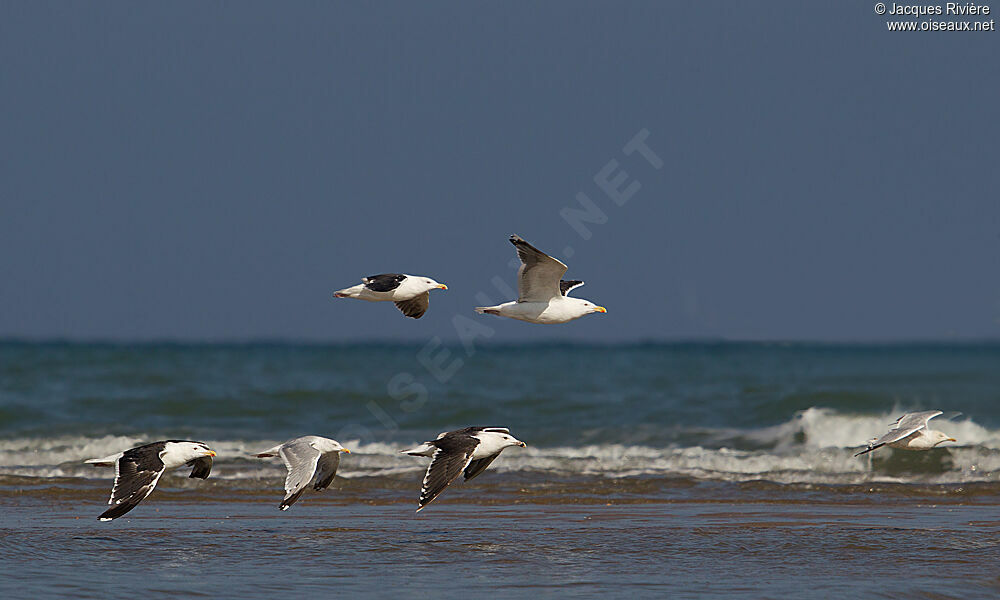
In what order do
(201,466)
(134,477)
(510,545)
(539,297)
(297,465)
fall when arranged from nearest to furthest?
(134,477) → (297,465) → (510,545) → (201,466) → (539,297)

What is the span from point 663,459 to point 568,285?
6720 millimetres

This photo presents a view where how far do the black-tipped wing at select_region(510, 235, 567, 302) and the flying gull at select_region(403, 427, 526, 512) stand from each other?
142 cm

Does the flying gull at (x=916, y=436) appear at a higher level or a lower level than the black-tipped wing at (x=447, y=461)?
higher

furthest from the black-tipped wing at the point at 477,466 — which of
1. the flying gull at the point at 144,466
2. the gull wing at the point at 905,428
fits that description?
the gull wing at the point at 905,428

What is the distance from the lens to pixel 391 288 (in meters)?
11.8

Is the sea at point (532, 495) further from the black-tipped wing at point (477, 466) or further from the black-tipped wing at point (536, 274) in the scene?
the black-tipped wing at point (536, 274)

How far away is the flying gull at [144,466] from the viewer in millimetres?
10578

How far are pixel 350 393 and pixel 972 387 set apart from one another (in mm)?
15044

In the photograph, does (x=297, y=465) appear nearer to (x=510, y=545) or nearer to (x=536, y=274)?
(x=510, y=545)

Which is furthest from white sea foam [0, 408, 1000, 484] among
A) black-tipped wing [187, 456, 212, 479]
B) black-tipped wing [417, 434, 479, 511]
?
black-tipped wing [417, 434, 479, 511]

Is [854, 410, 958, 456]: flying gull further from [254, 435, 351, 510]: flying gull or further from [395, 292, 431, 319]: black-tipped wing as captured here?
[254, 435, 351, 510]: flying gull

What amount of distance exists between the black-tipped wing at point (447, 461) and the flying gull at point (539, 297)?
1.28 meters

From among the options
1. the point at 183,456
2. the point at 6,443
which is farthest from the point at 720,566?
the point at 6,443

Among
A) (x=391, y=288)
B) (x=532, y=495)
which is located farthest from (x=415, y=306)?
(x=532, y=495)
